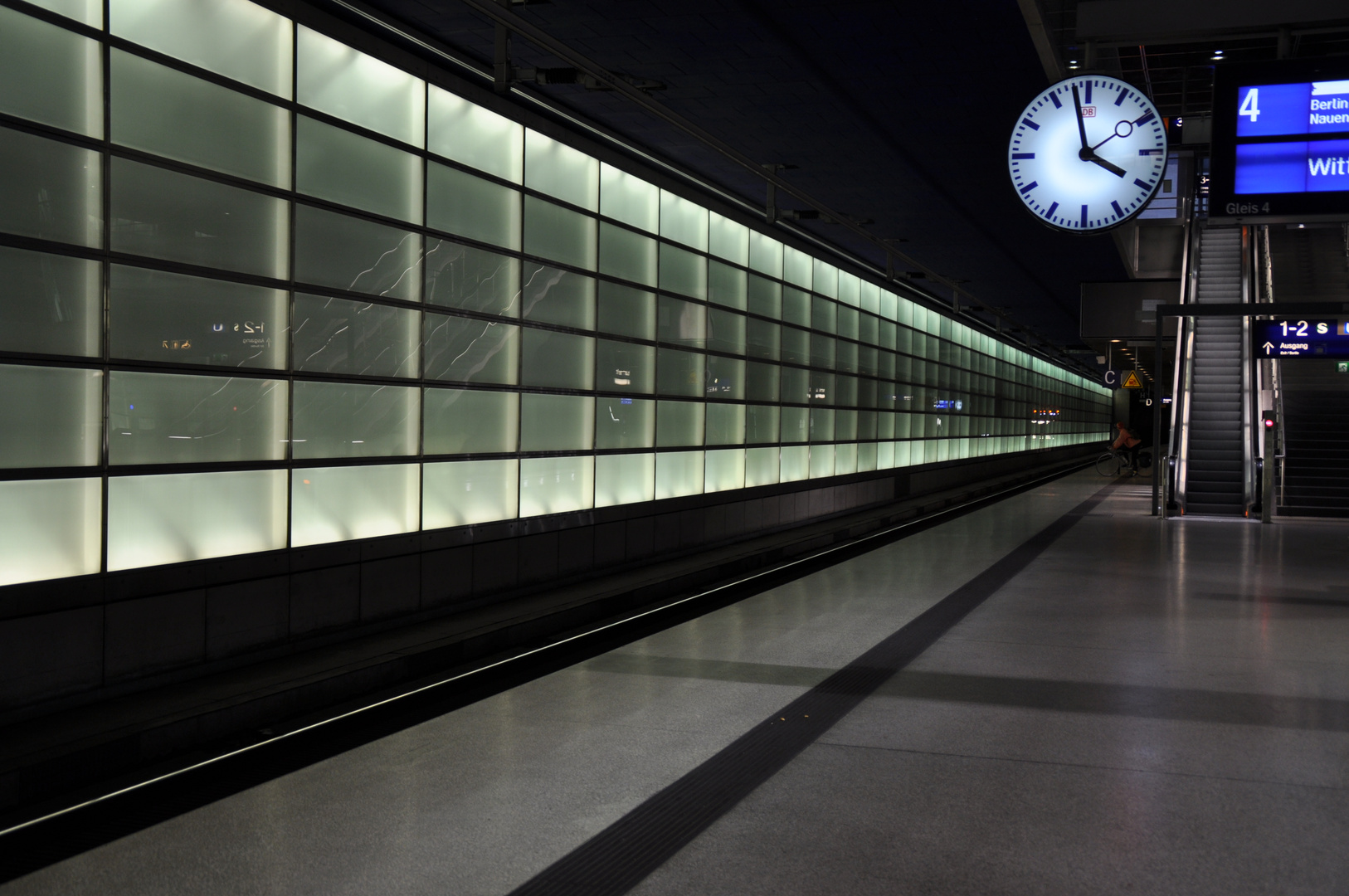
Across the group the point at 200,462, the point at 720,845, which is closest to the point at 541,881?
the point at 720,845

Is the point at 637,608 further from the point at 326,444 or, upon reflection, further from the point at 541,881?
the point at 541,881

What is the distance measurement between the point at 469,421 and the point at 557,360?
163 cm

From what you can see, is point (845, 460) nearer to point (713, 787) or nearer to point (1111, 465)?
point (713, 787)

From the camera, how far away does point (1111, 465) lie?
3378 cm

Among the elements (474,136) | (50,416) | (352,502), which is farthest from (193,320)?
(474,136)

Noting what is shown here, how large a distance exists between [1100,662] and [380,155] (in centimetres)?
607

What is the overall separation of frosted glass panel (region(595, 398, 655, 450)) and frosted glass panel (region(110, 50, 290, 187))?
15.8 feet

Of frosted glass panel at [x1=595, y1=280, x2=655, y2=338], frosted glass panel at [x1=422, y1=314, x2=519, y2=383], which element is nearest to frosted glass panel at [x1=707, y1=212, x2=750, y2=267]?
frosted glass panel at [x1=595, y1=280, x2=655, y2=338]

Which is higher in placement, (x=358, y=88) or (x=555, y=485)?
(x=358, y=88)

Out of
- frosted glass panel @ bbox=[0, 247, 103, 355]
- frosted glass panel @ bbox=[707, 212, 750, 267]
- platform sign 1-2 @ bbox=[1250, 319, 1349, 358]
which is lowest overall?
frosted glass panel @ bbox=[0, 247, 103, 355]

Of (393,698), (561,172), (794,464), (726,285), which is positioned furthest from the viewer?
(794,464)

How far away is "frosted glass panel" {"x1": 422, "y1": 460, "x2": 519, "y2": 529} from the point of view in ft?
28.0

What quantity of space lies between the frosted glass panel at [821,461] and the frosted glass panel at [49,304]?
13443 millimetres

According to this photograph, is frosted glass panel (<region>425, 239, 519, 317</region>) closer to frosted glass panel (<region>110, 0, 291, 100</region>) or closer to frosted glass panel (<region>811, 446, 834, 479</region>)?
frosted glass panel (<region>110, 0, 291, 100</region>)
